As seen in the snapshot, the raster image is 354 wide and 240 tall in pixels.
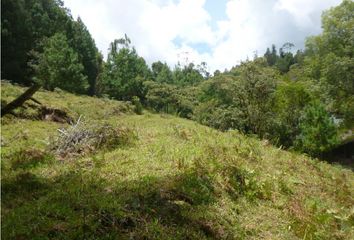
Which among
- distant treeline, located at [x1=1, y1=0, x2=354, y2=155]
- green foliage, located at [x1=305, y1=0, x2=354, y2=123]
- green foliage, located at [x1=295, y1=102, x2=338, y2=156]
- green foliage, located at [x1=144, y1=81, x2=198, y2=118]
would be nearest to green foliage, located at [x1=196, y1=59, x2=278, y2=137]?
distant treeline, located at [x1=1, y1=0, x2=354, y2=155]

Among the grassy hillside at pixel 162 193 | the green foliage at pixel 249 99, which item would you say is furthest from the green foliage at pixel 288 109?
the grassy hillside at pixel 162 193

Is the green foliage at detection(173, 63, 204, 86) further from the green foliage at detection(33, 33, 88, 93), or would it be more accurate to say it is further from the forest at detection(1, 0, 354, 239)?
the forest at detection(1, 0, 354, 239)

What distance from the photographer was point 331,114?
3528 centimetres

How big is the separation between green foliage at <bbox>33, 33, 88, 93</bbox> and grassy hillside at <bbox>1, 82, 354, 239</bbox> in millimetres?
29792

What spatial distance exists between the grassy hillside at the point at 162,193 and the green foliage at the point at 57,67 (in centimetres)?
2979

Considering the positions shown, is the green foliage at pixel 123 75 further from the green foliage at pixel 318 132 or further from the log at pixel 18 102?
the log at pixel 18 102

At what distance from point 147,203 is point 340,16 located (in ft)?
99.7

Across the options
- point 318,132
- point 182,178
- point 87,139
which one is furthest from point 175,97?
point 182,178

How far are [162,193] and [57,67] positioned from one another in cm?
3835

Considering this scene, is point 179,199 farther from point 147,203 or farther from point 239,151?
point 239,151

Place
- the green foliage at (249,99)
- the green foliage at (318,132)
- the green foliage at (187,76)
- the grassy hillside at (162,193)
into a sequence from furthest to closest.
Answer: the green foliage at (187,76)
the green foliage at (318,132)
the green foliage at (249,99)
the grassy hillside at (162,193)

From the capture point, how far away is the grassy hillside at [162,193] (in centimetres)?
805

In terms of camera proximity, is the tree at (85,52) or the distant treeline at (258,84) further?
the tree at (85,52)

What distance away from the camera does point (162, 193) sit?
966 cm
